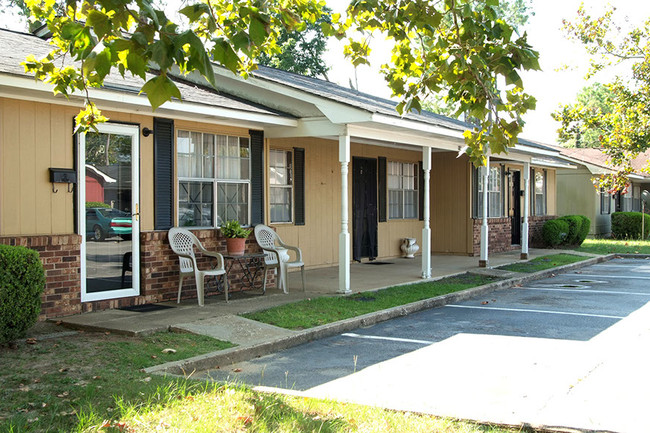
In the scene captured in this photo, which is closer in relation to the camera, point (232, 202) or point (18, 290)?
point (18, 290)

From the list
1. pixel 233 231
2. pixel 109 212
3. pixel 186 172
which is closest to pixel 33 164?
pixel 109 212

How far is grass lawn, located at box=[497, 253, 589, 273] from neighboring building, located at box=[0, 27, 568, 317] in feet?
2.93

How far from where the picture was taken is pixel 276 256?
11555 millimetres

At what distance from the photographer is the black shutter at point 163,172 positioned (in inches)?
400

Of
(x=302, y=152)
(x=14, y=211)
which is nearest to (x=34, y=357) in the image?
(x=14, y=211)

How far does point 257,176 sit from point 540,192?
1507 cm

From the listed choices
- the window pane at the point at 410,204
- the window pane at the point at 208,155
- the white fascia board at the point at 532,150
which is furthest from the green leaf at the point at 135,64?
the window pane at the point at 410,204

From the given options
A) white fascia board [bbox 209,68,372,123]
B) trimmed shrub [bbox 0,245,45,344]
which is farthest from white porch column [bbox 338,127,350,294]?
trimmed shrub [bbox 0,245,45,344]

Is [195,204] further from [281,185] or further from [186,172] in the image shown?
[281,185]

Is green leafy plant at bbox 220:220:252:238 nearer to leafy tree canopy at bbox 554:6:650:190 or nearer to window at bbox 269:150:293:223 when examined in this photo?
window at bbox 269:150:293:223

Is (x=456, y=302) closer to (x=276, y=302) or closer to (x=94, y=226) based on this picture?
(x=276, y=302)

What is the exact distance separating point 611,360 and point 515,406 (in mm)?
2128

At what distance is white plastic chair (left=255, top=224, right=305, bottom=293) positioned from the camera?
445 inches

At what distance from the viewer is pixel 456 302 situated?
11406 millimetres
